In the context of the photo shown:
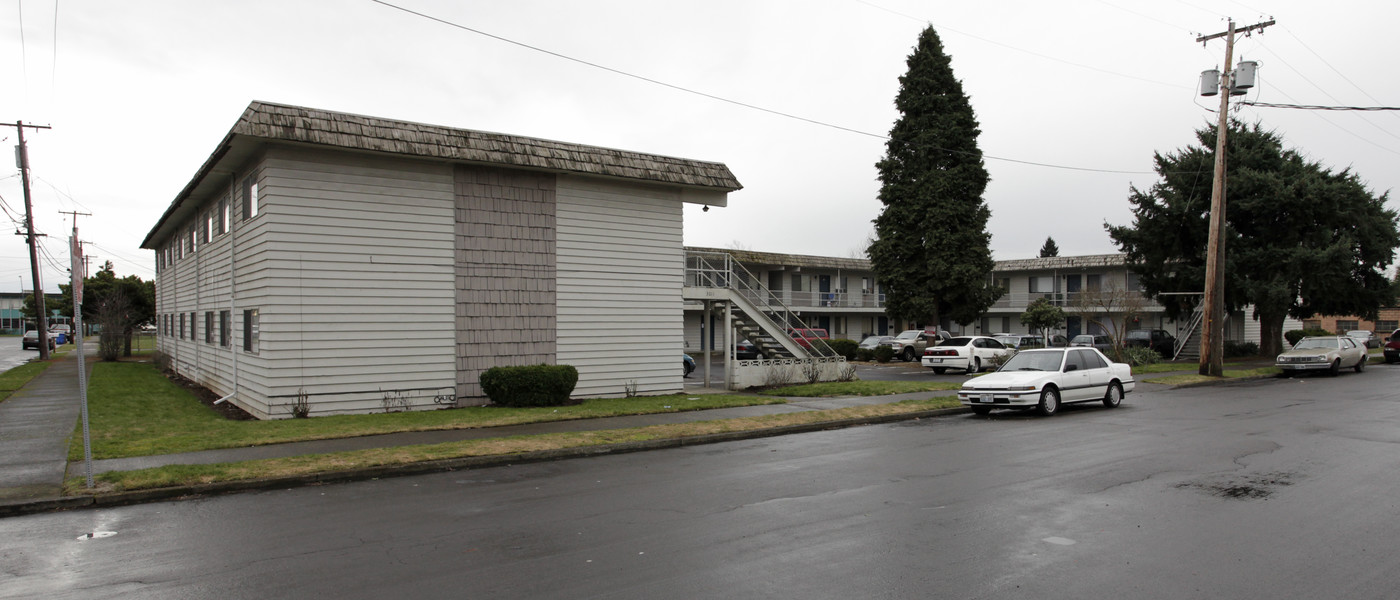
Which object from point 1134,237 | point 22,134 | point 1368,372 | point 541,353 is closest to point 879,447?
point 541,353

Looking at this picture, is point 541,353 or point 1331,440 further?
point 541,353

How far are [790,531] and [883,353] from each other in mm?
32546

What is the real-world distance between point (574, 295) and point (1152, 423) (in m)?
11.9

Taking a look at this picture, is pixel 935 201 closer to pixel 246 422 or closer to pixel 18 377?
pixel 246 422

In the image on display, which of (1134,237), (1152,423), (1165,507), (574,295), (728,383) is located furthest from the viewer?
(1134,237)

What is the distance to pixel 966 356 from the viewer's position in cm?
3005

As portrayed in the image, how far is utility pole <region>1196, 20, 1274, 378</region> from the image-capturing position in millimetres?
24578

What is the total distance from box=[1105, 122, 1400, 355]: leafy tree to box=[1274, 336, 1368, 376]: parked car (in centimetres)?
430

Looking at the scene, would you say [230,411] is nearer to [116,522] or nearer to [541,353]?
[541,353]

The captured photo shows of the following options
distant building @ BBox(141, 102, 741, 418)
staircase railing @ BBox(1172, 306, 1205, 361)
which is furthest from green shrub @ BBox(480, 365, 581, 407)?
staircase railing @ BBox(1172, 306, 1205, 361)


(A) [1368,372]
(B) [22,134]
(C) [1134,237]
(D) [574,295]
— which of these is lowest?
(A) [1368,372]

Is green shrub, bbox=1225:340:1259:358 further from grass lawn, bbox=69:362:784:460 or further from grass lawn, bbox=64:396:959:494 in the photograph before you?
grass lawn, bbox=64:396:959:494

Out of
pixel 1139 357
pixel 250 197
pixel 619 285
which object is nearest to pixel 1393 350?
pixel 1139 357

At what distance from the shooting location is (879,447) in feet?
40.3
